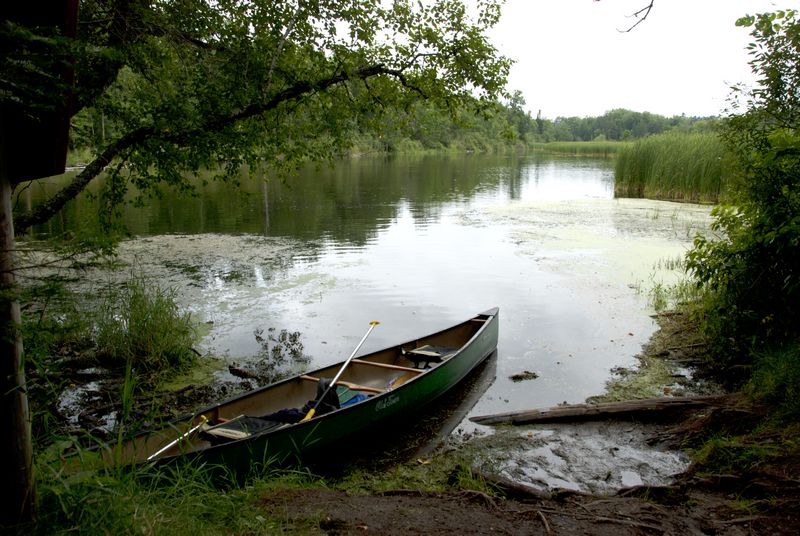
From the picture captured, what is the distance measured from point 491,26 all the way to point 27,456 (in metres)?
6.19

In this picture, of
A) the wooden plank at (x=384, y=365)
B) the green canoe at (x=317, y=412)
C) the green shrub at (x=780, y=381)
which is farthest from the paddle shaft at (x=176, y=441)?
the green shrub at (x=780, y=381)

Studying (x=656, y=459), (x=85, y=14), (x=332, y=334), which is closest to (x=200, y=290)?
(x=332, y=334)

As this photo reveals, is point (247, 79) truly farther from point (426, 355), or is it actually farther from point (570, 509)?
point (570, 509)

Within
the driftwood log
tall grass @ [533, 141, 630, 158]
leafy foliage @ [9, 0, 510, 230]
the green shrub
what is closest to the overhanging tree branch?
leafy foliage @ [9, 0, 510, 230]

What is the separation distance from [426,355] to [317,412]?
6.83 feet

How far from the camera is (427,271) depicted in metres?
12.3

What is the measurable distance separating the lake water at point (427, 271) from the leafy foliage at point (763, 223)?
1583 mm

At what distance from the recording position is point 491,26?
271 inches

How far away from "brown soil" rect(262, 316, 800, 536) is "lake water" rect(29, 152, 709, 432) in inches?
96.1

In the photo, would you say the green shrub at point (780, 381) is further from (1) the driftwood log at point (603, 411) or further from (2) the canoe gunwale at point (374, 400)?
(2) the canoe gunwale at point (374, 400)

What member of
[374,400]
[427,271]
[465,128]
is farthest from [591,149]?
[374,400]

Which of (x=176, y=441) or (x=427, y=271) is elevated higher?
(x=176, y=441)

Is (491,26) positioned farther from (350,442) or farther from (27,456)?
(27,456)

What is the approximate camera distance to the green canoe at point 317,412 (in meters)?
4.38
